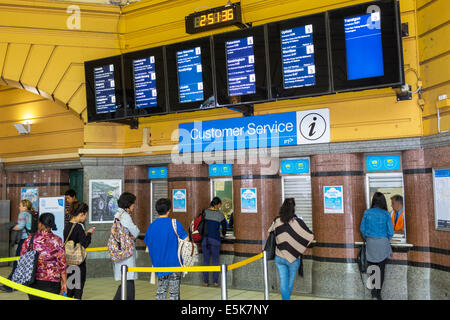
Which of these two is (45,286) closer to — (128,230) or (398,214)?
(128,230)

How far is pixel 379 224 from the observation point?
19.3 ft

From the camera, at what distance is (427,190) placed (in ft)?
19.4

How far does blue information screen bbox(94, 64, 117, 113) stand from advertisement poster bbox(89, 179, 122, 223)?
157 centimetres

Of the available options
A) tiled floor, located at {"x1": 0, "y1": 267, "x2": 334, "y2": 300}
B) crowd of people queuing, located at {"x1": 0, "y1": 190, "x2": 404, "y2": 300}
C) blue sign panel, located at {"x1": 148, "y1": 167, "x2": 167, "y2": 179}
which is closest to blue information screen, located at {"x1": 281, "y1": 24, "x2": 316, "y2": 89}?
crowd of people queuing, located at {"x1": 0, "y1": 190, "x2": 404, "y2": 300}

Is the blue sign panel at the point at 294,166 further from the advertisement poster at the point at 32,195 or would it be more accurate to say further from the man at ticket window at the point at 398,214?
the advertisement poster at the point at 32,195

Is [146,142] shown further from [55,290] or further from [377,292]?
[377,292]

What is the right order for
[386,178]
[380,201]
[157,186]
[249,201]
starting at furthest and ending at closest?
[157,186] < [249,201] < [386,178] < [380,201]

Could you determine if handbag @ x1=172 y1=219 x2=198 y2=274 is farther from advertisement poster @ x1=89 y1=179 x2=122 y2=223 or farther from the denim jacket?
advertisement poster @ x1=89 y1=179 x2=122 y2=223

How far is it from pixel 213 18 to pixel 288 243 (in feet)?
13.7

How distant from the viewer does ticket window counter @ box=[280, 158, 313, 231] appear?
280 inches

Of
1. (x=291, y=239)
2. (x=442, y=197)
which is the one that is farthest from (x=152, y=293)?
(x=442, y=197)

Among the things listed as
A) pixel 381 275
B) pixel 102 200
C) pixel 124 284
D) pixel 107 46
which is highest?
pixel 107 46

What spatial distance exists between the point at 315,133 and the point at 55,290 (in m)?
4.36
